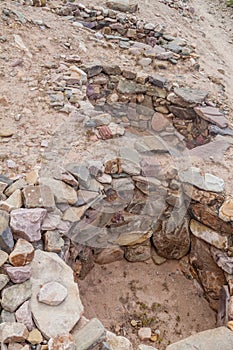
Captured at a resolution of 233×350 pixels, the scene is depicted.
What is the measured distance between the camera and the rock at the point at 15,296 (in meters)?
2.96

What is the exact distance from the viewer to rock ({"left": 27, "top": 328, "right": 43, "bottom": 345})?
2.79 metres

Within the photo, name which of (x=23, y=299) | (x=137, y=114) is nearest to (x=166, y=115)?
(x=137, y=114)

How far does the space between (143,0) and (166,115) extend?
3855mm

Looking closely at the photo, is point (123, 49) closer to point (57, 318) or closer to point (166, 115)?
point (166, 115)

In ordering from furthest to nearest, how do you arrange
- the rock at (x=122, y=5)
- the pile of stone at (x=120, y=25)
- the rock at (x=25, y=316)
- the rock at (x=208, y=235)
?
the rock at (x=122, y=5)
the pile of stone at (x=120, y=25)
the rock at (x=208, y=235)
the rock at (x=25, y=316)

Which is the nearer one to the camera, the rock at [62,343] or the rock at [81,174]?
the rock at [62,343]

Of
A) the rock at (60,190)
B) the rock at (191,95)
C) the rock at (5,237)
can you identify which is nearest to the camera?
the rock at (5,237)

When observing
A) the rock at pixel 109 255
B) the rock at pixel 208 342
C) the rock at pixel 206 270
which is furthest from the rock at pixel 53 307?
the rock at pixel 206 270

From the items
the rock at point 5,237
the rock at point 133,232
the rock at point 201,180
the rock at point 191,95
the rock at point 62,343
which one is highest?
the rock at point 191,95

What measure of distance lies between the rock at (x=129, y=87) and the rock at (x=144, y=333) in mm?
3655

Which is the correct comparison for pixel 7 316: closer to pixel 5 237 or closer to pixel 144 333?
pixel 5 237

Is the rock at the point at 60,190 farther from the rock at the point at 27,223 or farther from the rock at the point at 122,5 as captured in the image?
the rock at the point at 122,5

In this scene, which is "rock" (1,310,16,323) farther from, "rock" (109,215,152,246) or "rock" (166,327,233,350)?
"rock" (109,215,152,246)

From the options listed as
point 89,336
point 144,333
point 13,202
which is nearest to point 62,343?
point 89,336
